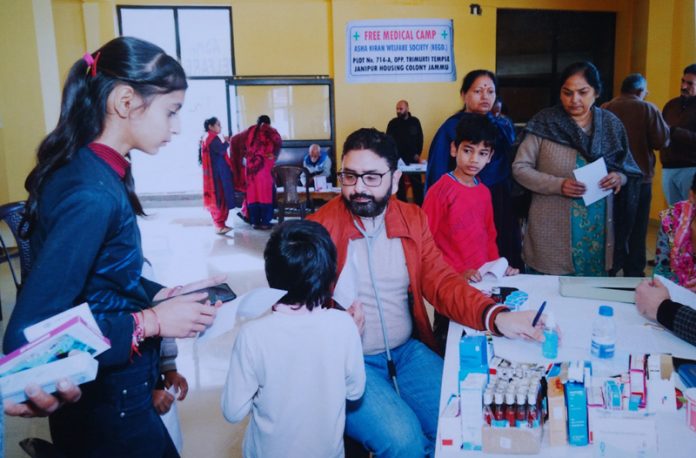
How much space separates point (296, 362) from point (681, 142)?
4.11 metres

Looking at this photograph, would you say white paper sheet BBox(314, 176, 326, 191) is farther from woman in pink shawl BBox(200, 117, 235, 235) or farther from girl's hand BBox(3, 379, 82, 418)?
girl's hand BBox(3, 379, 82, 418)

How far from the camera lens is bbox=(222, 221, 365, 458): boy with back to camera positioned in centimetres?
126

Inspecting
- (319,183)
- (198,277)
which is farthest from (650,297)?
(319,183)

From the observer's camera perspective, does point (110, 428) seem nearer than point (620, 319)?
Yes

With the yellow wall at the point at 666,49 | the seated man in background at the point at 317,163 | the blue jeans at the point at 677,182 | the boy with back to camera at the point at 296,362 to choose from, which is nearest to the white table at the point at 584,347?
the boy with back to camera at the point at 296,362

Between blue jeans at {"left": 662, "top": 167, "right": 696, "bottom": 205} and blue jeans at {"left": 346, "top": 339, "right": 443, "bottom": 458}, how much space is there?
3.67m

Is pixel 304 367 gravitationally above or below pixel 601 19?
below

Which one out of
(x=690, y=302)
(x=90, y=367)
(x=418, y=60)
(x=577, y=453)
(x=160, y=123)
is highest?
(x=418, y=60)

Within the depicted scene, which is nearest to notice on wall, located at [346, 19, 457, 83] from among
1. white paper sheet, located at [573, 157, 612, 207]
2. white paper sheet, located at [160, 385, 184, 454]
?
white paper sheet, located at [573, 157, 612, 207]

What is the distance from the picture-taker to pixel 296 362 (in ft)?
4.13

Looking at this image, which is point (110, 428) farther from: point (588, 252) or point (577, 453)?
point (588, 252)

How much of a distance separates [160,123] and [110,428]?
636mm

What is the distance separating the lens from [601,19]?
27.5ft

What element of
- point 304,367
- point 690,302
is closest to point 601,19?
point 690,302
